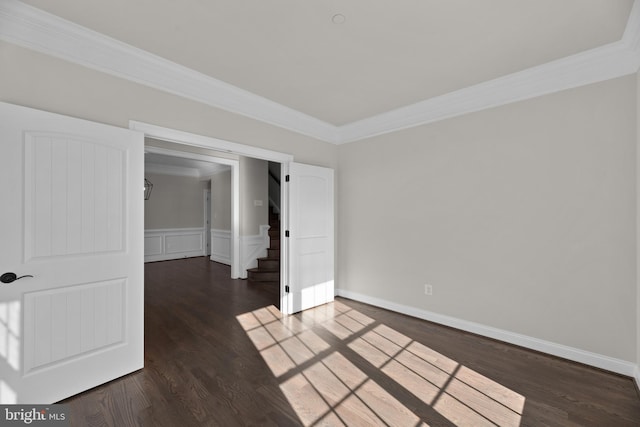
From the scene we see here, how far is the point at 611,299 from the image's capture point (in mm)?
2344

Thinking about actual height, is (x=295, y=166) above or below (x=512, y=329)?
above

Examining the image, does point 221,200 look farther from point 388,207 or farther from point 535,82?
point 535,82

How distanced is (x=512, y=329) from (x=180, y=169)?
8.66m

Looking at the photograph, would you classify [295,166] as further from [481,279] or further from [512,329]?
[512,329]

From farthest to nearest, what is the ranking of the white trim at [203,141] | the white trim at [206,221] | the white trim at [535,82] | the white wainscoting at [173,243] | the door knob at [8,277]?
the white trim at [206,221] < the white wainscoting at [173,243] < the white trim at [203,141] < the white trim at [535,82] < the door knob at [8,277]

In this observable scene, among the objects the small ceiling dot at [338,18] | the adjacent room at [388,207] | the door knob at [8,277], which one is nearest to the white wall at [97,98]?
the adjacent room at [388,207]

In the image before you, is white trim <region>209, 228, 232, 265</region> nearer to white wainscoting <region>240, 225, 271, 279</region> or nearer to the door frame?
white wainscoting <region>240, 225, 271, 279</region>

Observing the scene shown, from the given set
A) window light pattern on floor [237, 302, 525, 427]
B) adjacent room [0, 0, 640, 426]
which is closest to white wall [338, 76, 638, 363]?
adjacent room [0, 0, 640, 426]

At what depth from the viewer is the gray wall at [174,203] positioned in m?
7.91

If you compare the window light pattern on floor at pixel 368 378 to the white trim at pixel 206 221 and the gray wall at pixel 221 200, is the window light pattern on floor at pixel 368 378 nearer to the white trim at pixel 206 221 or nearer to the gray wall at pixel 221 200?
the gray wall at pixel 221 200

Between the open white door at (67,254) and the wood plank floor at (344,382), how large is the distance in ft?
0.96

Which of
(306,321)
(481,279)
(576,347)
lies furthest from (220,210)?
(576,347)

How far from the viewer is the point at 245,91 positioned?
3.08m

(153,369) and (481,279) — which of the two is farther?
(481,279)
